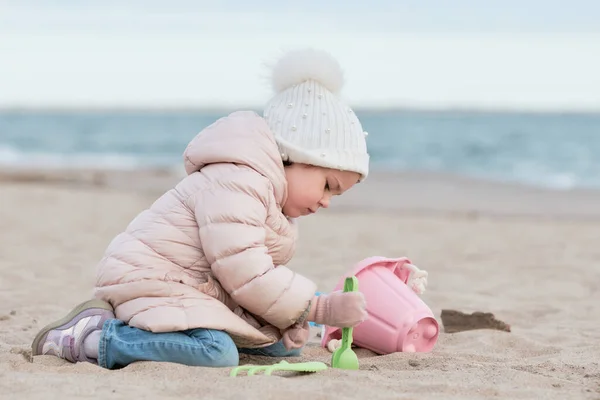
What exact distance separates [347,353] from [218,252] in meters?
0.51

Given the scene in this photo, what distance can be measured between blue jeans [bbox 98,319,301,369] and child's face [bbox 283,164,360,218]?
0.50 m

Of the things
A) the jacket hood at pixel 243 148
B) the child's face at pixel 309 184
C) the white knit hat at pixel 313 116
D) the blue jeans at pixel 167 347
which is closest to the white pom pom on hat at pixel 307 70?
the white knit hat at pixel 313 116

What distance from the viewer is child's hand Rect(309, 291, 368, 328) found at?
2.77m

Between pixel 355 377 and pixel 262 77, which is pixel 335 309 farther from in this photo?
pixel 262 77

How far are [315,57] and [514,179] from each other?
35.8 ft

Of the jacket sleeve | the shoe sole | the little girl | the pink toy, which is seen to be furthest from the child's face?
→ the shoe sole

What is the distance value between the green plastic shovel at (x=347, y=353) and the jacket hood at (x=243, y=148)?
14.2 inches

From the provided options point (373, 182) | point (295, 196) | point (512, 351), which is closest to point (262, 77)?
point (295, 196)

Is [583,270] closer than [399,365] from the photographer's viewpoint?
No

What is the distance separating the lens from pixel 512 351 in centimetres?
329

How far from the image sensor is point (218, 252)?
8.95ft

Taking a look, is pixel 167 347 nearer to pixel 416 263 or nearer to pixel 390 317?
pixel 390 317

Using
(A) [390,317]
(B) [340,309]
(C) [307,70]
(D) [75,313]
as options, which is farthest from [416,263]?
(D) [75,313]

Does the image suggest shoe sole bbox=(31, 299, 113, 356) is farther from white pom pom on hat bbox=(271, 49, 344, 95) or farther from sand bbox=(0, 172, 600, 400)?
white pom pom on hat bbox=(271, 49, 344, 95)
